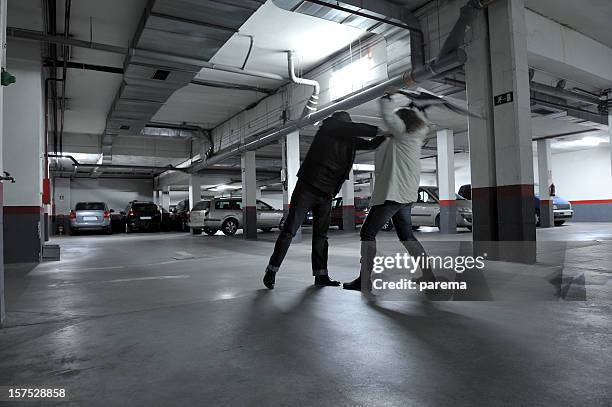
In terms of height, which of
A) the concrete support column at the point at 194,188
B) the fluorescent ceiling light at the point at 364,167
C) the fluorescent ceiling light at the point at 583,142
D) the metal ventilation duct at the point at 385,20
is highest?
the metal ventilation duct at the point at 385,20

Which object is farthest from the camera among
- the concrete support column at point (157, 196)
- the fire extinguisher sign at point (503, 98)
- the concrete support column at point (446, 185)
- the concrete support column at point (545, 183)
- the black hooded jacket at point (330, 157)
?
the concrete support column at point (157, 196)

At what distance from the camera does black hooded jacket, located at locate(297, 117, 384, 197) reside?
3.62 meters

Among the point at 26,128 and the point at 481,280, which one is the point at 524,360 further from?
the point at 26,128

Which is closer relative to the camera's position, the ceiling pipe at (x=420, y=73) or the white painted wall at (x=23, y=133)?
the ceiling pipe at (x=420, y=73)

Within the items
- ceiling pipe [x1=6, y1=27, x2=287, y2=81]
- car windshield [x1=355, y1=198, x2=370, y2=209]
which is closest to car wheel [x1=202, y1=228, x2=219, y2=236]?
car windshield [x1=355, y1=198, x2=370, y2=209]

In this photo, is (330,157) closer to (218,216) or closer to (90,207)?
(218,216)

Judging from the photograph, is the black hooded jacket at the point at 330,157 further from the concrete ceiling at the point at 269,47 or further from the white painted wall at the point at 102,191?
the white painted wall at the point at 102,191

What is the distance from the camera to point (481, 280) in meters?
3.88

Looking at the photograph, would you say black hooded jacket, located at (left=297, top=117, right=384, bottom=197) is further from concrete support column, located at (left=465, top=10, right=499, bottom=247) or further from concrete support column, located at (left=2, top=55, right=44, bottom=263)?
concrete support column, located at (left=2, top=55, right=44, bottom=263)

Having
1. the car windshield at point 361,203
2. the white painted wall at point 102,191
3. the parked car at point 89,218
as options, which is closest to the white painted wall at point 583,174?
the car windshield at point 361,203

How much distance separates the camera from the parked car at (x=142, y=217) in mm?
18844

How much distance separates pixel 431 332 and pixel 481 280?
1831 mm

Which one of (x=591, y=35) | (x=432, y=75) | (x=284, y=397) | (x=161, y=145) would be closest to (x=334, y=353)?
(x=284, y=397)

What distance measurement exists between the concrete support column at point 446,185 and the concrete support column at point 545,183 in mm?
4595
